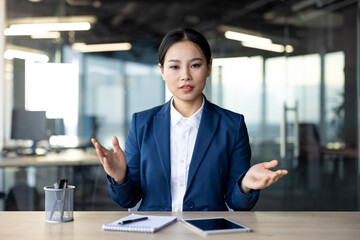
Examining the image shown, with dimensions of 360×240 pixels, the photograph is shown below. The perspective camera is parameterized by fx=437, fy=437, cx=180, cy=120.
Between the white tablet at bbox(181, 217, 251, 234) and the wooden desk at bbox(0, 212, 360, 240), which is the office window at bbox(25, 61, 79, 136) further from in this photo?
the white tablet at bbox(181, 217, 251, 234)

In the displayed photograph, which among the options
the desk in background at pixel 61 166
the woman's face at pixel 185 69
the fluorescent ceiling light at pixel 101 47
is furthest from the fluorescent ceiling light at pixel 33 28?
the woman's face at pixel 185 69

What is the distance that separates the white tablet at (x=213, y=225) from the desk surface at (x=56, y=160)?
3.05 meters

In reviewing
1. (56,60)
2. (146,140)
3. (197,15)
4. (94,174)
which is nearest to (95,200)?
(94,174)

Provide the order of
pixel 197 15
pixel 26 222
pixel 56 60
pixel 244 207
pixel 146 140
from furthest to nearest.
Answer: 1. pixel 197 15
2. pixel 56 60
3. pixel 146 140
4. pixel 244 207
5. pixel 26 222

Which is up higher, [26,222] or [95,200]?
[26,222]

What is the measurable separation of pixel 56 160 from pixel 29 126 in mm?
426

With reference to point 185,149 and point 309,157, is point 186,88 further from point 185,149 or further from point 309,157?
point 309,157

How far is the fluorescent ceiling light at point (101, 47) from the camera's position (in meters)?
4.38

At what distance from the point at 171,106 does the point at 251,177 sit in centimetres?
→ 58

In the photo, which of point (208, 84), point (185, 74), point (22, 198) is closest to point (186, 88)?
point (185, 74)

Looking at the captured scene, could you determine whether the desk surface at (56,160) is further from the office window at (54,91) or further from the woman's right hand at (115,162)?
the woman's right hand at (115,162)

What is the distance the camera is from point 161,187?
1.91 m

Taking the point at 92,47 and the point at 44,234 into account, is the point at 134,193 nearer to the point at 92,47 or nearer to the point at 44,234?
the point at 44,234

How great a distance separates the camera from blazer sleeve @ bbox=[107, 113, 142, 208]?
6.02 ft
